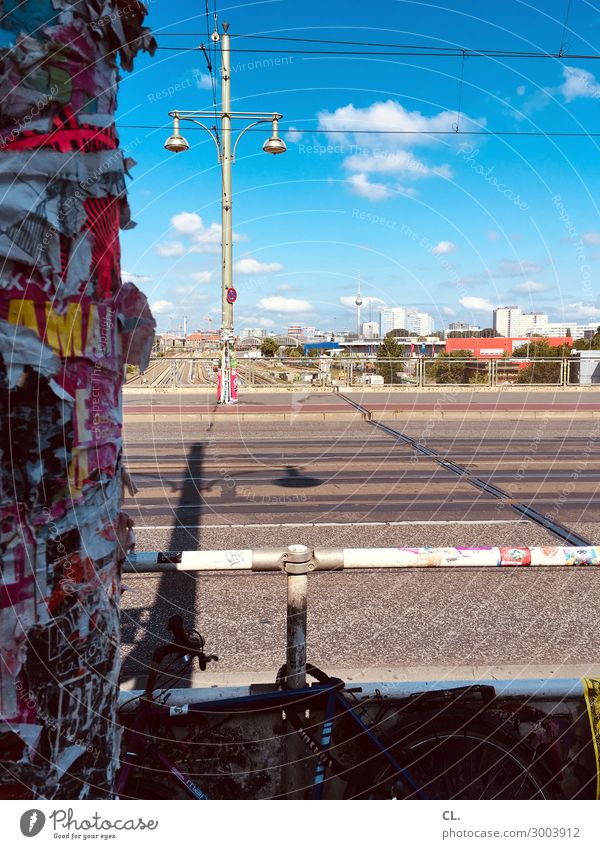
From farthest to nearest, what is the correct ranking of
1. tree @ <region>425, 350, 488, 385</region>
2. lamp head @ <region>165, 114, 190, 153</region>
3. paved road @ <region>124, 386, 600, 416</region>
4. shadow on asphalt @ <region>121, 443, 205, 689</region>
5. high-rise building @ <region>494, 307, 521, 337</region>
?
high-rise building @ <region>494, 307, 521, 337</region>, tree @ <region>425, 350, 488, 385</region>, paved road @ <region>124, 386, 600, 416</region>, lamp head @ <region>165, 114, 190, 153</region>, shadow on asphalt @ <region>121, 443, 205, 689</region>

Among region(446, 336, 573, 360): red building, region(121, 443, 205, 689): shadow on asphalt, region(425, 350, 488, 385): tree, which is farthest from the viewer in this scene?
region(446, 336, 573, 360): red building

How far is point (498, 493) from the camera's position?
8.70 meters

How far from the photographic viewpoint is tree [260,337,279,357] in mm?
26375

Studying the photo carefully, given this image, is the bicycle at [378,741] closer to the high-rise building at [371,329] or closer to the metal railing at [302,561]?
the metal railing at [302,561]

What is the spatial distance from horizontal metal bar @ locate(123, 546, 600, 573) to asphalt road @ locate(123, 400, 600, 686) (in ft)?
4.18

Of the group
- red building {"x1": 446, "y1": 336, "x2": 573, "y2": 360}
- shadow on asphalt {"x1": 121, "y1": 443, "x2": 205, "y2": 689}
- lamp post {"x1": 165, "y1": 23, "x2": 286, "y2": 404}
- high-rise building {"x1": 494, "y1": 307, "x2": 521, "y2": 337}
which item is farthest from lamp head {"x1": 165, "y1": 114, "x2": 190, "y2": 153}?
high-rise building {"x1": 494, "y1": 307, "x2": 521, "y2": 337}

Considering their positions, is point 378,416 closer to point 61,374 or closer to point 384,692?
point 384,692

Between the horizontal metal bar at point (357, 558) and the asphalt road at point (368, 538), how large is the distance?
50.2 inches

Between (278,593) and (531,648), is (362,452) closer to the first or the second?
(278,593)

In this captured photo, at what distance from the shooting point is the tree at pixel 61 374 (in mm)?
1254

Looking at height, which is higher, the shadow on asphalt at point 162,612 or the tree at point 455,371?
the tree at point 455,371

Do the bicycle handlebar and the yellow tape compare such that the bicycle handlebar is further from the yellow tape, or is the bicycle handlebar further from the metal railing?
the yellow tape

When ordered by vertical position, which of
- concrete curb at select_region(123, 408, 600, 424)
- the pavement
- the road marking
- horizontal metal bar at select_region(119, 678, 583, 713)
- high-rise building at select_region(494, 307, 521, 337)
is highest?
high-rise building at select_region(494, 307, 521, 337)

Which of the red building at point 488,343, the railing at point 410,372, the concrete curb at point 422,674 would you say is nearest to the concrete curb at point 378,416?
the railing at point 410,372
